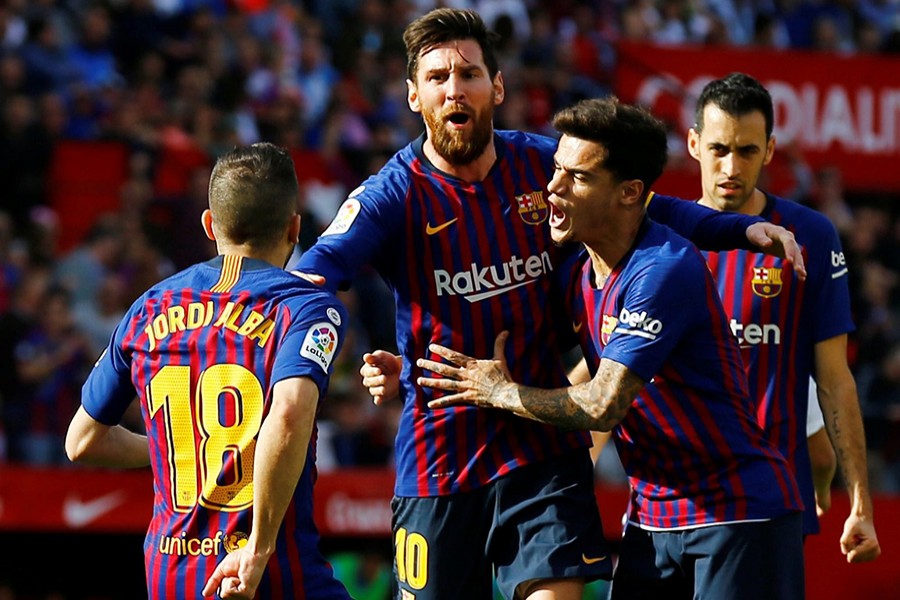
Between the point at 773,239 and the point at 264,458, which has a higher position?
the point at 773,239

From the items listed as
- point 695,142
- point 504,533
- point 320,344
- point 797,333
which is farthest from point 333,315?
point 695,142

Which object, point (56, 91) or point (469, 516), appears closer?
point (469, 516)

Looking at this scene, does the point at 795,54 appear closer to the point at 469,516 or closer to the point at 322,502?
the point at 322,502

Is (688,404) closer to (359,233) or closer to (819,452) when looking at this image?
(359,233)

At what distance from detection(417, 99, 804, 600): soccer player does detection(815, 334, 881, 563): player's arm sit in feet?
2.86

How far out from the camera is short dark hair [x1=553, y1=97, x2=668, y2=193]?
5113 millimetres

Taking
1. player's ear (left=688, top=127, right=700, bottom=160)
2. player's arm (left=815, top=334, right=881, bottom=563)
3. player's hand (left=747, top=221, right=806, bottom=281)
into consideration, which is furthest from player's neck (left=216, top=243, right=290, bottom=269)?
player's arm (left=815, top=334, right=881, bottom=563)

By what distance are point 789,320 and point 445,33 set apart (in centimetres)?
178

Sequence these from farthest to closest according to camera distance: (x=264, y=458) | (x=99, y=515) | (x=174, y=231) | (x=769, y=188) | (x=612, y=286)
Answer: (x=769, y=188) < (x=174, y=231) < (x=99, y=515) < (x=612, y=286) < (x=264, y=458)

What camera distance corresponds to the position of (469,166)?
5512mm

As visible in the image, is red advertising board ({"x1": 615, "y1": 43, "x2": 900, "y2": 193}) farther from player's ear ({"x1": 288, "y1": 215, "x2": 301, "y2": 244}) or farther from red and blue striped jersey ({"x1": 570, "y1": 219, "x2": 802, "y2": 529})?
player's ear ({"x1": 288, "y1": 215, "x2": 301, "y2": 244})

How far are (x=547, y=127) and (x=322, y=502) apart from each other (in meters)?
5.11

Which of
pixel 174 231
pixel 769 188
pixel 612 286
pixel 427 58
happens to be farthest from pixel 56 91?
pixel 612 286

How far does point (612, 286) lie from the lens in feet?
16.7
